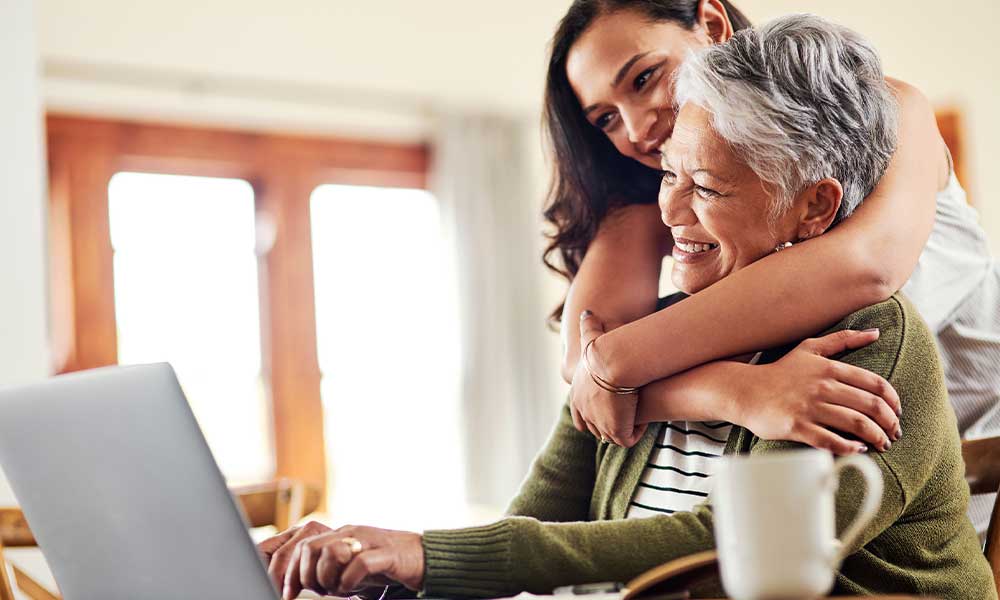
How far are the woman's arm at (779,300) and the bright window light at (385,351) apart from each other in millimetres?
4307

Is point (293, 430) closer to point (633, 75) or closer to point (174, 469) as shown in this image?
point (633, 75)

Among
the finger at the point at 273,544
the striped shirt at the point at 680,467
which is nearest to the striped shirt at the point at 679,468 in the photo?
the striped shirt at the point at 680,467

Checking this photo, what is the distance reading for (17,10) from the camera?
328 centimetres

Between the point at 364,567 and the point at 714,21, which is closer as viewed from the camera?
the point at 364,567

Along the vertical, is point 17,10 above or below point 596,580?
above

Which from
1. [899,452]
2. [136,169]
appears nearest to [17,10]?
[136,169]

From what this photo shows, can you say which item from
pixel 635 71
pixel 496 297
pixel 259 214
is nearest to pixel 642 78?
pixel 635 71

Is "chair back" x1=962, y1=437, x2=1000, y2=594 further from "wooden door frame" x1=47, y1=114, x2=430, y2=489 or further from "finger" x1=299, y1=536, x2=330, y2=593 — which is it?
"wooden door frame" x1=47, y1=114, x2=430, y2=489

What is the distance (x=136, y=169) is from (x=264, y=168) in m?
0.59

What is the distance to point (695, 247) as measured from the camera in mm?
1395

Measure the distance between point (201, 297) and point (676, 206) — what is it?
4144 mm

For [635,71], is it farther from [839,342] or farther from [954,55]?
[954,55]

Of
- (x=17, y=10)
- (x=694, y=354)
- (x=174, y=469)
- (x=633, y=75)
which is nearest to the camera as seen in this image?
(x=174, y=469)

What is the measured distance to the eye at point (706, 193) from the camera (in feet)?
4.26
